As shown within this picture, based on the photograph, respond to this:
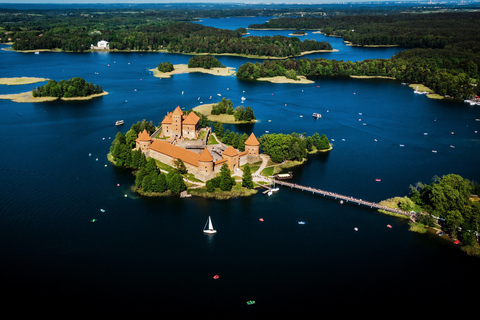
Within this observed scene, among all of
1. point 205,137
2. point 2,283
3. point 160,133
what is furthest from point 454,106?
point 2,283

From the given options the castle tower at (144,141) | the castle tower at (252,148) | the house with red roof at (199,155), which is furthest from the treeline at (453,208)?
the castle tower at (144,141)

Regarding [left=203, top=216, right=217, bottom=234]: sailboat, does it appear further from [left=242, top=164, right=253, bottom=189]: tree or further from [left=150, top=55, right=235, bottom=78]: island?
[left=150, top=55, right=235, bottom=78]: island

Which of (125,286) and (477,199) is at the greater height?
(477,199)

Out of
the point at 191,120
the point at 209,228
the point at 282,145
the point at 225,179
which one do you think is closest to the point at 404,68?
the point at 282,145

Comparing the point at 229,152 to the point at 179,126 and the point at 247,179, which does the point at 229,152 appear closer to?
the point at 247,179

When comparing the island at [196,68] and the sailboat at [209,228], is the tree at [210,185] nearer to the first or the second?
the sailboat at [209,228]

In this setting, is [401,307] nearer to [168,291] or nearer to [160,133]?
[168,291]
